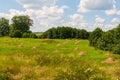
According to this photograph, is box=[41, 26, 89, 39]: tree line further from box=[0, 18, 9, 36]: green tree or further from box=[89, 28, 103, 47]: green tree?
box=[0, 18, 9, 36]: green tree

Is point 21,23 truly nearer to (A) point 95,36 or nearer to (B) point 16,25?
(B) point 16,25

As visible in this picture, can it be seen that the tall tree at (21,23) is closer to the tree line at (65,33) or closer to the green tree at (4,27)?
the green tree at (4,27)

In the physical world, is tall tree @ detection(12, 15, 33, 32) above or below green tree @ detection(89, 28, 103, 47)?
above

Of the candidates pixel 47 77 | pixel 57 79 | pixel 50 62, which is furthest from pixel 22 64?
pixel 57 79

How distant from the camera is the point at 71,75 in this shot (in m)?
11.9

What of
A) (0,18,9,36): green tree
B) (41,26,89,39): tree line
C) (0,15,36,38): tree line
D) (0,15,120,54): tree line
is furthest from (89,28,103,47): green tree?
(0,18,9,36): green tree

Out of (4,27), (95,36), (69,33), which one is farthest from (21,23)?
(95,36)

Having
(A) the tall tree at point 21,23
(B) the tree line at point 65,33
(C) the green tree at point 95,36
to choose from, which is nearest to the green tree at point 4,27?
(A) the tall tree at point 21,23

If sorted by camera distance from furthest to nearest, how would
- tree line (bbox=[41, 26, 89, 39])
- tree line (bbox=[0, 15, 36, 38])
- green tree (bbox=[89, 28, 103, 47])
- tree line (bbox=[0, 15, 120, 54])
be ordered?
tree line (bbox=[0, 15, 36, 38])
tree line (bbox=[41, 26, 89, 39])
green tree (bbox=[89, 28, 103, 47])
tree line (bbox=[0, 15, 120, 54])

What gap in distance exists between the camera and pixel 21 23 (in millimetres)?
117688

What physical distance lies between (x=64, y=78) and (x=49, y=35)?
75457 millimetres

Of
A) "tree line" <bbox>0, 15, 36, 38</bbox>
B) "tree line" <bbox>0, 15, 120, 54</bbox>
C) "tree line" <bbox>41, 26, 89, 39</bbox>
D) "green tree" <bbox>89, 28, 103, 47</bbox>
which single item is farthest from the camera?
"tree line" <bbox>0, 15, 36, 38</bbox>

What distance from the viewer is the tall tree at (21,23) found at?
11573 centimetres

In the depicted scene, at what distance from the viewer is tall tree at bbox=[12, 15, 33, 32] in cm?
11573
